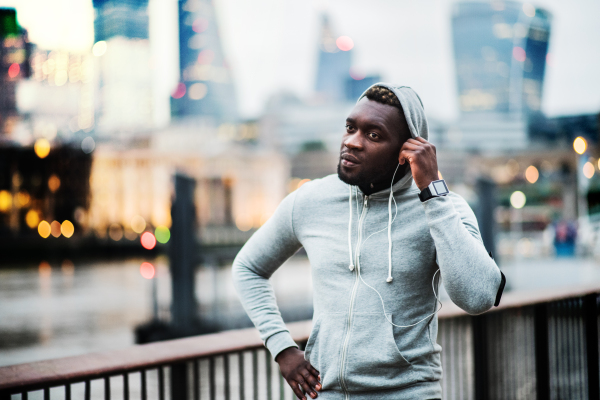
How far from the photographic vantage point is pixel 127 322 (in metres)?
11.9

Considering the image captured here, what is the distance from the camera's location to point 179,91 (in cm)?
13638

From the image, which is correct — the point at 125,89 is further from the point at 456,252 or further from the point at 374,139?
the point at 456,252

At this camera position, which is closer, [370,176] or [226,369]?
[370,176]

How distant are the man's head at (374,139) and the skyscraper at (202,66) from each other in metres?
138

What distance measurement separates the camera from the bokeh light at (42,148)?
47.9 meters

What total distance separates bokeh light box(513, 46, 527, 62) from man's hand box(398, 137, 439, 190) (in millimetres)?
90321

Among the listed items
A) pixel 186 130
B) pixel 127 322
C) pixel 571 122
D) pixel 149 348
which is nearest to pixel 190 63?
pixel 186 130

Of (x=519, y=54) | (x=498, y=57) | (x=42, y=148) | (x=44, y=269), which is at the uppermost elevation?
(x=498, y=57)

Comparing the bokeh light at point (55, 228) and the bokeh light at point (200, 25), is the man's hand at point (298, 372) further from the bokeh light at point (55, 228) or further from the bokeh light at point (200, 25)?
the bokeh light at point (200, 25)

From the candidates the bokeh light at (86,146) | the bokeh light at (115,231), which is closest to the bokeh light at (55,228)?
the bokeh light at (115,231)

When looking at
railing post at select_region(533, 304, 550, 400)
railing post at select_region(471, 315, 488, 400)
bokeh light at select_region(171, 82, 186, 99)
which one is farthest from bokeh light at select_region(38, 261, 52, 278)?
bokeh light at select_region(171, 82, 186, 99)

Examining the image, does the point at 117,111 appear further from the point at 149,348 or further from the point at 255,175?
the point at 149,348

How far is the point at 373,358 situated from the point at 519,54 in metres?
93.8

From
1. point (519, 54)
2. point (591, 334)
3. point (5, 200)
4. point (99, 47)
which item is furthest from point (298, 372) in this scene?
point (519, 54)
